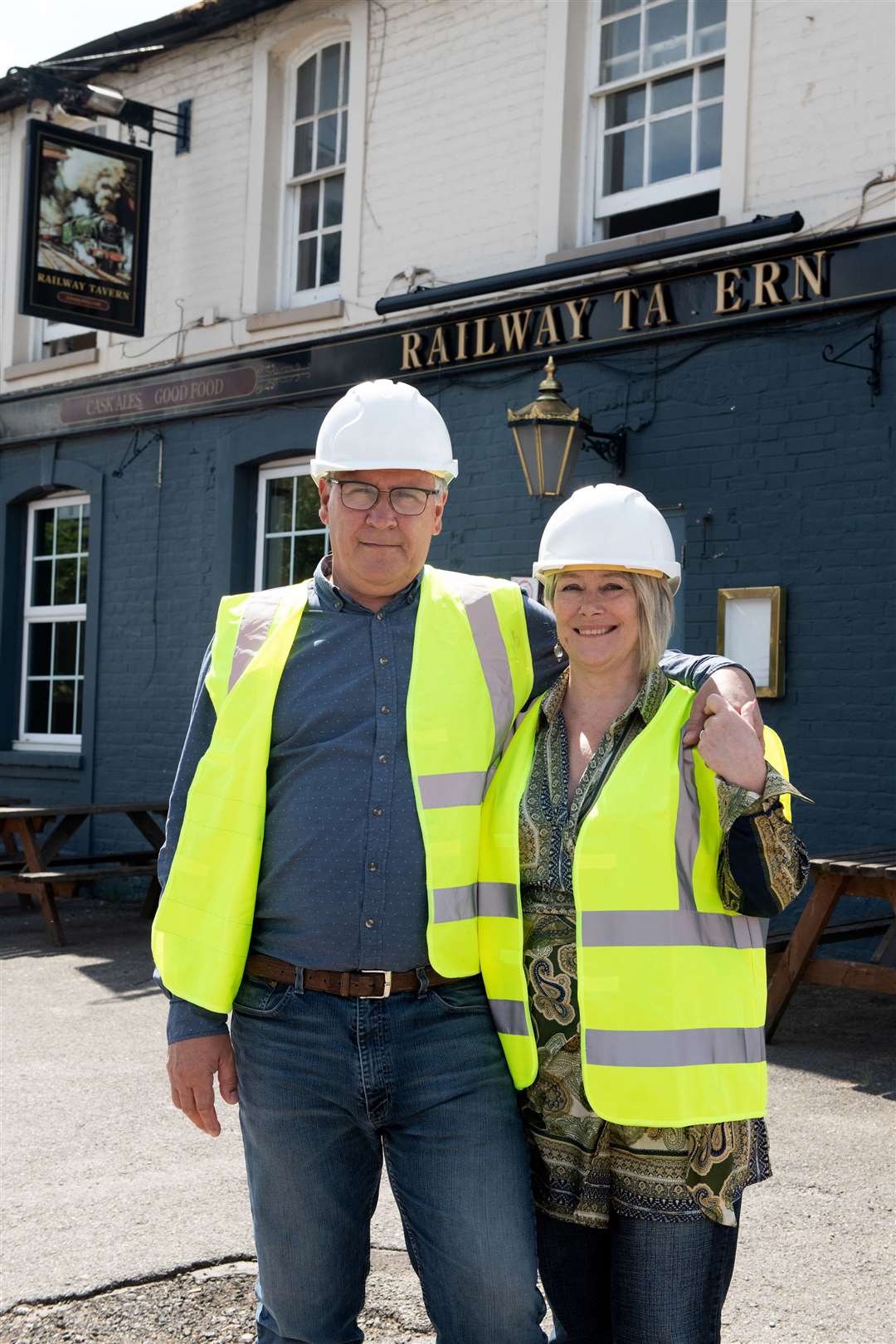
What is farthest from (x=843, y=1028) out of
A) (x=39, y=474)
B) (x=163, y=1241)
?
(x=39, y=474)

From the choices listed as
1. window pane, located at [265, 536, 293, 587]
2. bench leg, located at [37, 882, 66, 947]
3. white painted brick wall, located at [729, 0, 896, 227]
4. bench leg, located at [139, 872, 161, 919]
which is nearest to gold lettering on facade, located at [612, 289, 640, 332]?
white painted brick wall, located at [729, 0, 896, 227]

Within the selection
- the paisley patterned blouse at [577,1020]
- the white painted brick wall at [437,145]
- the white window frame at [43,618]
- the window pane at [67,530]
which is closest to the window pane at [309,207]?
the white painted brick wall at [437,145]

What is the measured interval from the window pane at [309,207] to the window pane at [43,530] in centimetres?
366

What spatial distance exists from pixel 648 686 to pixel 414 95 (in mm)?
8436

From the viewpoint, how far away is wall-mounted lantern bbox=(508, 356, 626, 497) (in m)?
8.28

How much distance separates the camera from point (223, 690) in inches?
105

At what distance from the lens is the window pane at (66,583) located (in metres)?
12.6

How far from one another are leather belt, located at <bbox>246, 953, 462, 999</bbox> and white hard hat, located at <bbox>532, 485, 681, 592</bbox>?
78 cm

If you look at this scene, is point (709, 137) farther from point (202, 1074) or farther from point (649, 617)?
point (202, 1074)

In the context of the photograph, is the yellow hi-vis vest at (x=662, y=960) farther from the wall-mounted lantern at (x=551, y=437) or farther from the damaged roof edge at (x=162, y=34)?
the damaged roof edge at (x=162, y=34)

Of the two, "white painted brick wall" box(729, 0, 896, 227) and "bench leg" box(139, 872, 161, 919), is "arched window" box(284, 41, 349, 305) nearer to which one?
"white painted brick wall" box(729, 0, 896, 227)

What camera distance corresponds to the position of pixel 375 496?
269 centimetres

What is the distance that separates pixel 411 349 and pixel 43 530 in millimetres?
4827

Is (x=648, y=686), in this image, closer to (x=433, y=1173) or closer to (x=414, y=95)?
(x=433, y=1173)
